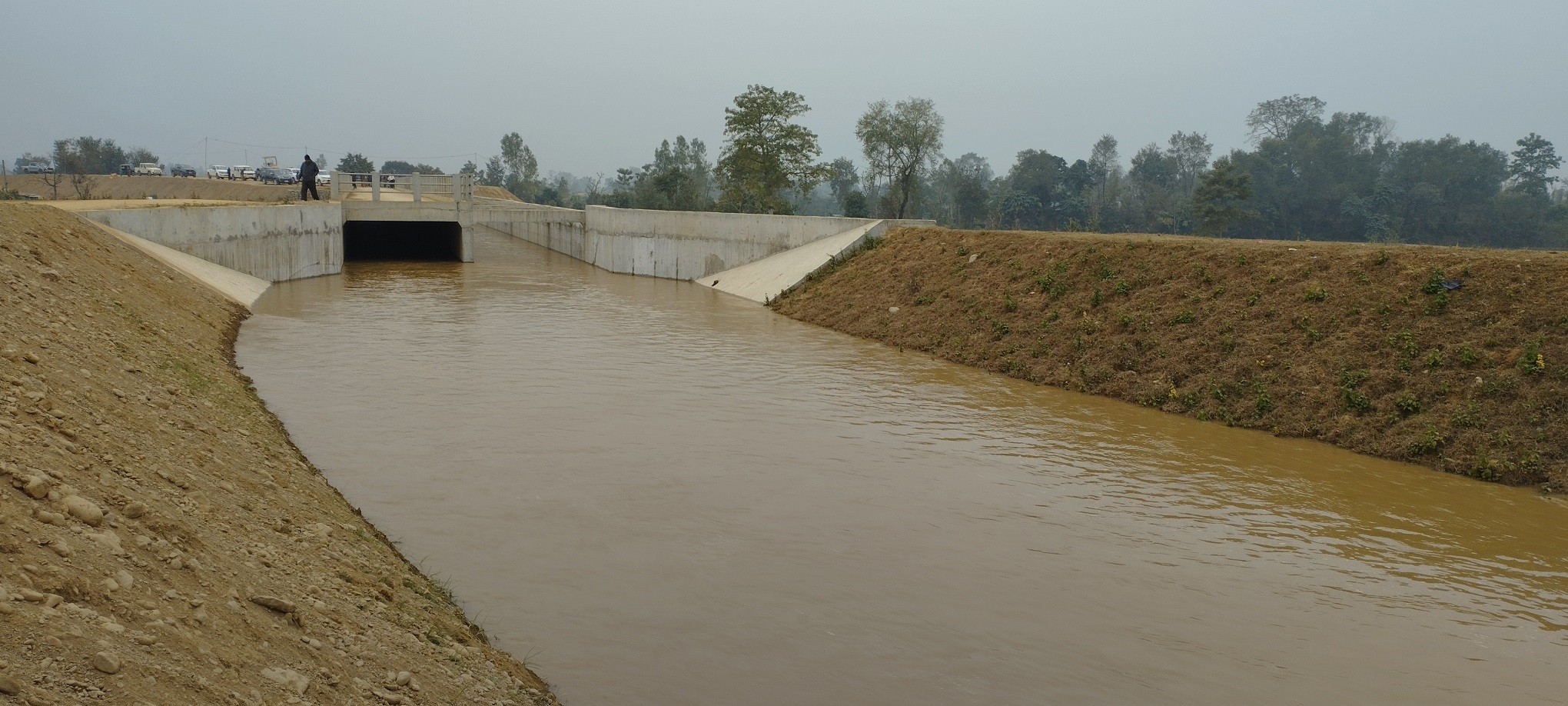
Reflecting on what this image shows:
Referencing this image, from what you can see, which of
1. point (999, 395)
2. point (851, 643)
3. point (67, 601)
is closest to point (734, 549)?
point (851, 643)

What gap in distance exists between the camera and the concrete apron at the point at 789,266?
40.8 metres

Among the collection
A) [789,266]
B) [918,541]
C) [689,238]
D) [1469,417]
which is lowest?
[918,541]

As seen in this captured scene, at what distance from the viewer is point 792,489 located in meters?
15.1

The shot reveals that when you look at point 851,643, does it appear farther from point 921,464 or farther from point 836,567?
point 921,464

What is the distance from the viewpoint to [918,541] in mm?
13141

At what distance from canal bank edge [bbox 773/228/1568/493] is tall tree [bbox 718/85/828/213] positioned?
36304 mm

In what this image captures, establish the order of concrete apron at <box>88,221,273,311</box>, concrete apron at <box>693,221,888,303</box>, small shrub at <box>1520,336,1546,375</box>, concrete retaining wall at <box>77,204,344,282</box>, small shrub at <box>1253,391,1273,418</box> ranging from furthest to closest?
concrete apron at <box>693,221,888,303</box> < concrete retaining wall at <box>77,204,344,282</box> < concrete apron at <box>88,221,273,311</box> < small shrub at <box>1253,391,1273,418</box> < small shrub at <box>1520,336,1546,375</box>

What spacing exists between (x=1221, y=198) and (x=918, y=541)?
49152mm

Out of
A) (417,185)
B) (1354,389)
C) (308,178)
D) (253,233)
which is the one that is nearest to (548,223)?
(417,185)

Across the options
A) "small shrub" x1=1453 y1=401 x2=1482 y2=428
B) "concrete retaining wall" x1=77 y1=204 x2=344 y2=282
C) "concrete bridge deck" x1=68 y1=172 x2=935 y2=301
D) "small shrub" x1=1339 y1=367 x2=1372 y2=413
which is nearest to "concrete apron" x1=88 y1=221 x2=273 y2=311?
"concrete retaining wall" x1=77 y1=204 x2=344 y2=282

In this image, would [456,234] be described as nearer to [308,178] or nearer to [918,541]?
[308,178]

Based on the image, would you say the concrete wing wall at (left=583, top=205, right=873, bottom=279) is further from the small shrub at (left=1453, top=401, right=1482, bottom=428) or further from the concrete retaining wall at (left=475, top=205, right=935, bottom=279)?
the small shrub at (left=1453, top=401, right=1482, bottom=428)

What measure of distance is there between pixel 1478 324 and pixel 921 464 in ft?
36.8

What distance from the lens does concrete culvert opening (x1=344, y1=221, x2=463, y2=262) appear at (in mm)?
61125
